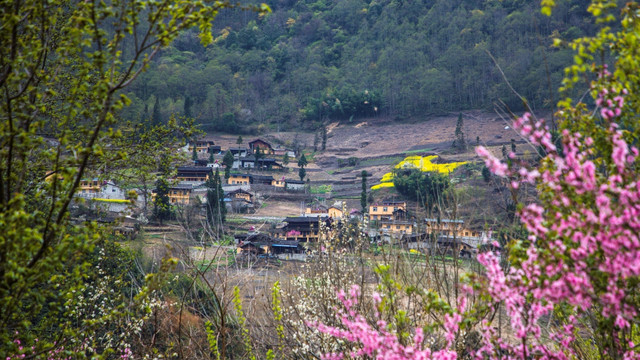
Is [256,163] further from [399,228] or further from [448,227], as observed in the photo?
[448,227]

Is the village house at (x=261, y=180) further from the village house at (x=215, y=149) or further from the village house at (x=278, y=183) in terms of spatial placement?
the village house at (x=215, y=149)

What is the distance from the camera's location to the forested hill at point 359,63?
241 feet

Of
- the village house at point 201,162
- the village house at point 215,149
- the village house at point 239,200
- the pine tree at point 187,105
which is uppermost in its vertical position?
the pine tree at point 187,105

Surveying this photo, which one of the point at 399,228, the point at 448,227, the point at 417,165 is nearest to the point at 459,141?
the point at 417,165

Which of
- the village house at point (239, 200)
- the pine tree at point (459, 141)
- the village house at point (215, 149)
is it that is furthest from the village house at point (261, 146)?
the pine tree at point (459, 141)

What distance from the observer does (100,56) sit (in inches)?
123

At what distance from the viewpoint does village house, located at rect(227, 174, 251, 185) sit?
49.5m

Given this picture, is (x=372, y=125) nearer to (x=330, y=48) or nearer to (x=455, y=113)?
(x=455, y=113)

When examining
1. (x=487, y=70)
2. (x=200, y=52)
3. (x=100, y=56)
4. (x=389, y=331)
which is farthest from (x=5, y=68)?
(x=200, y=52)

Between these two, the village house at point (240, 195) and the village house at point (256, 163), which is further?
the village house at point (256, 163)

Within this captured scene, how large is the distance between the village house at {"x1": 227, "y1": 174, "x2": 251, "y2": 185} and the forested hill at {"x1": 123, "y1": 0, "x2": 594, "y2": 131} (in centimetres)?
1085

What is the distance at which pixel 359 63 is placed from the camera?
94.4m

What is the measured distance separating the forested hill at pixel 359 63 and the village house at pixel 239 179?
10846 mm

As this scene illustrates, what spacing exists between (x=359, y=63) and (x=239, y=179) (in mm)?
51383
